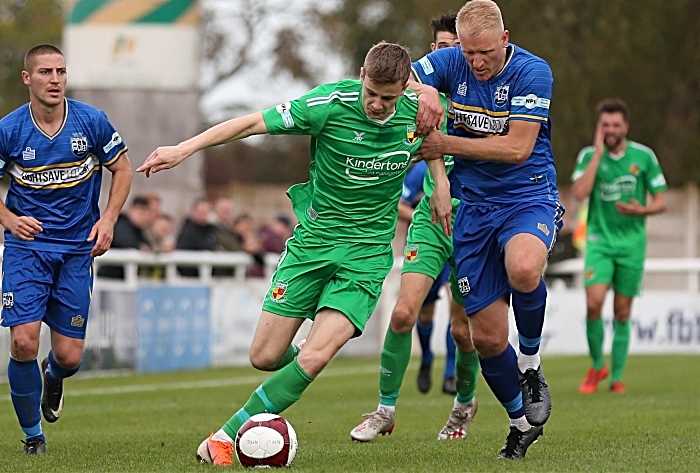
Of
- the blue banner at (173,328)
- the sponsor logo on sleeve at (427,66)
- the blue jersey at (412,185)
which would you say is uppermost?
the sponsor logo on sleeve at (427,66)

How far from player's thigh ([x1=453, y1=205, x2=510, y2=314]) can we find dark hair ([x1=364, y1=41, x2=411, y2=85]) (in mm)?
1053

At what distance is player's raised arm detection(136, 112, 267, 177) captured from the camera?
6.39m

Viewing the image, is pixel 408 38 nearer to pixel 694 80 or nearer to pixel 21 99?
pixel 694 80

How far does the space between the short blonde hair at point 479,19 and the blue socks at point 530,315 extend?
4.51 ft

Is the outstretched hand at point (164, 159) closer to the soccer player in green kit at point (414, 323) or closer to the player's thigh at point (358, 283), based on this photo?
the player's thigh at point (358, 283)

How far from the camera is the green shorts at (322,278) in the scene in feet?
23.6

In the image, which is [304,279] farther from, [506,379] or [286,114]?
[506,379]

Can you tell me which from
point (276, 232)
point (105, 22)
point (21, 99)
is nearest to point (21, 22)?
point (21, 99)

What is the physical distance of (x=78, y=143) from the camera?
8133mm

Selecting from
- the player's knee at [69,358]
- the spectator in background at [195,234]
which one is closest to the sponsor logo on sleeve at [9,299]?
the player's knee at [69,358]

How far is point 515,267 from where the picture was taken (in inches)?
276

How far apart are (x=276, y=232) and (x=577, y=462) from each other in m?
13.2

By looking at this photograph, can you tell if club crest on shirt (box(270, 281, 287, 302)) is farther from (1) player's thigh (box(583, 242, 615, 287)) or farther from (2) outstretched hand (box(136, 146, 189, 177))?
(1) player's thigh (box(583, 242, 615, 287))

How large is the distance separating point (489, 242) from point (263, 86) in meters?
34.0
